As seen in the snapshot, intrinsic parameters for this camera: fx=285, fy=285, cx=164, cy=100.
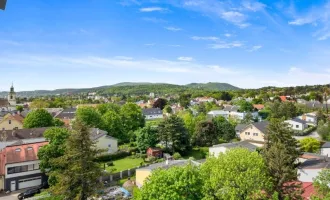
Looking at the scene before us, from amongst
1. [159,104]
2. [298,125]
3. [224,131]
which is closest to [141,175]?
[224,131]

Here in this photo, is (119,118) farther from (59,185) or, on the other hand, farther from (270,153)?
(270,153)

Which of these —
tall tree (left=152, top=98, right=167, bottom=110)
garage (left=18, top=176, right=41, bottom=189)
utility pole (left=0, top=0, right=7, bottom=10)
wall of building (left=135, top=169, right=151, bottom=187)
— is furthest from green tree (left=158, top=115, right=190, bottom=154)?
tall tree (left=152, top=98, right=167, bottom=110)

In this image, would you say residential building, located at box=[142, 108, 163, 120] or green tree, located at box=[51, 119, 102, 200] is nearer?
green tree, located at box=[51, 119, 102, 200]

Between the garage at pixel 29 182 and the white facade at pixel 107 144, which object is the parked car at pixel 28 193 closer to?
the garage at pixel 29 182

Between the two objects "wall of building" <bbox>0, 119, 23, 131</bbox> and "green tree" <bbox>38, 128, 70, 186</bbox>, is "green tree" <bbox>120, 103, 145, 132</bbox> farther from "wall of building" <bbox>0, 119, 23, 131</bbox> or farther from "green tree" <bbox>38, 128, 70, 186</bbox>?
"green tree" <bbox>38, 128, 70, 186</bbox>

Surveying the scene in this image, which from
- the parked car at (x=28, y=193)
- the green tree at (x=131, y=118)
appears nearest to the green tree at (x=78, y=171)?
the parked car at (x=28, y=193)
